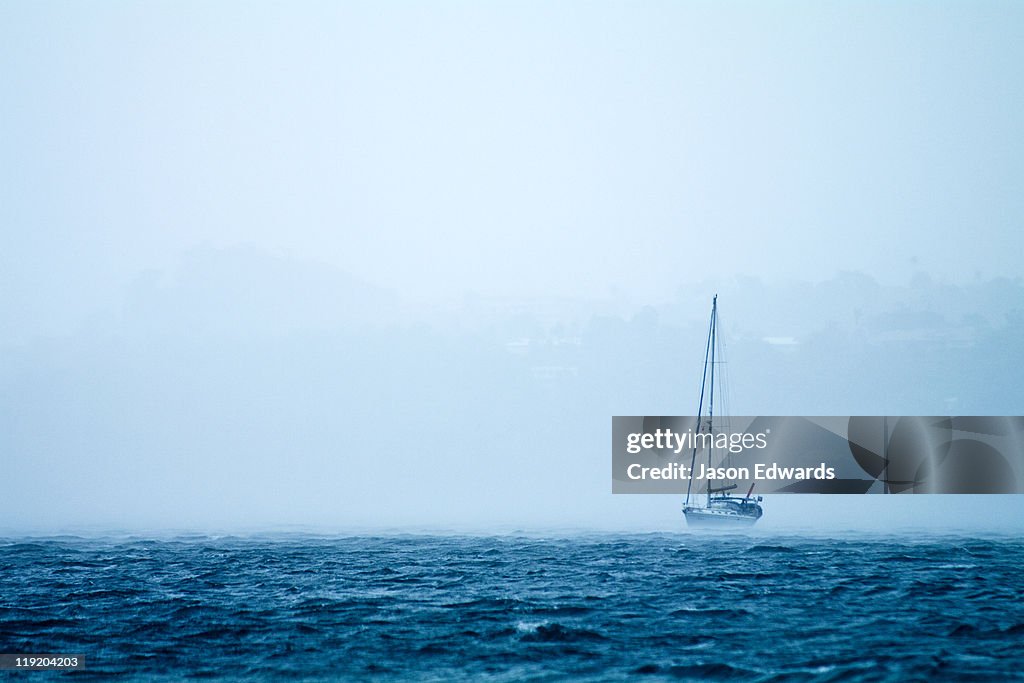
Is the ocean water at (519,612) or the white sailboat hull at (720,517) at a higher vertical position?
the white sailboat hull at (720,517)

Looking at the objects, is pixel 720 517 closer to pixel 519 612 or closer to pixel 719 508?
pixel 719 508

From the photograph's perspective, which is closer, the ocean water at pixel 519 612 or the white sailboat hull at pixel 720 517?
the ocean water at pixel 519 612

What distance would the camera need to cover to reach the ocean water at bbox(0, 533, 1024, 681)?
2088 centimetres

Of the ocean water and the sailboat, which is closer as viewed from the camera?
the ocean water

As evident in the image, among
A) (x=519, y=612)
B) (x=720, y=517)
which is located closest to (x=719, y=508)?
(x=720, y=517)

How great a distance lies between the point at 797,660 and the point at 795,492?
2473cm

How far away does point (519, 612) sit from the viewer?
27.0 m

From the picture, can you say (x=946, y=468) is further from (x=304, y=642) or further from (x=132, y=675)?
(x=132, y=675)

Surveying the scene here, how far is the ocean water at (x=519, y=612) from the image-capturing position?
68.5 feet

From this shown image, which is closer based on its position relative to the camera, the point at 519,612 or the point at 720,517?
the point at 519,612

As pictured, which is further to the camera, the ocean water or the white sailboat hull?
the white sailboat hull

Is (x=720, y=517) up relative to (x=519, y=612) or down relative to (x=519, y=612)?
up

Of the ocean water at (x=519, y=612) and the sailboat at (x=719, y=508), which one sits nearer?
the ocean water at (x=519, y=612)

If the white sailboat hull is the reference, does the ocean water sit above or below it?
below
